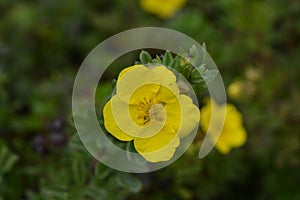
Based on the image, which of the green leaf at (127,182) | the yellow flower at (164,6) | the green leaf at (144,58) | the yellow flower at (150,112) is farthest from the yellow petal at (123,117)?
the yellow flower at (164,6)

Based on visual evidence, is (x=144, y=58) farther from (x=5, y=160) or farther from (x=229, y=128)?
(x=229, y=128)

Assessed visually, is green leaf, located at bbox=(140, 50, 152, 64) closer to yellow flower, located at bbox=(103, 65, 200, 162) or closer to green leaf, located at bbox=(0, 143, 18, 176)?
yellow flower, located at bbox=(103, 65, 200, 162)

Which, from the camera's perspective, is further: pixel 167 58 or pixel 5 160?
pixel 5 160

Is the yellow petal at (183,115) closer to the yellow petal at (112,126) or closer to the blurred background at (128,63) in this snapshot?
the yellow petal at (112,126)

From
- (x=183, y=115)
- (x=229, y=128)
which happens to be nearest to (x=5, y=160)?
(x=183, y=115)

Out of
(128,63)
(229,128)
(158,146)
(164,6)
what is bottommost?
(158,146)

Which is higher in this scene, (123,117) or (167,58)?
(167,58)

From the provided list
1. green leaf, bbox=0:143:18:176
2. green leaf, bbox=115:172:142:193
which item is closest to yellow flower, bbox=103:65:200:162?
green leaf, bbox=115:172:142:193
